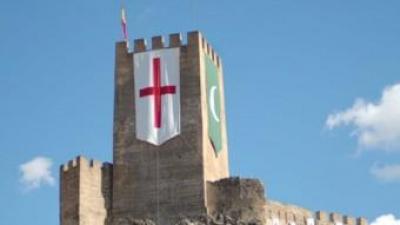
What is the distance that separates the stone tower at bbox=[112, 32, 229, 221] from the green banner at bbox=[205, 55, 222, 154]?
48 centimetres

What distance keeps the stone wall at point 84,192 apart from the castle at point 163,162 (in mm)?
40

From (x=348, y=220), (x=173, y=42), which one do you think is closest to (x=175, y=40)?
(x=173, y=42)

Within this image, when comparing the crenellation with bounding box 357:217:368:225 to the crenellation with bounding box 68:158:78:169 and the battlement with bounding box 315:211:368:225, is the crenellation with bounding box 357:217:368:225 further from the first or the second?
the crenellation with bounding box 68:158:78:169

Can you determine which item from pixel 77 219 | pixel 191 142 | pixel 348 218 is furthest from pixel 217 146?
pixel 348 218

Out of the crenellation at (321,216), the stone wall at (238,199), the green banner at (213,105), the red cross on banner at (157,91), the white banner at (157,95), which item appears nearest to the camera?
the stone wall at (238,199)

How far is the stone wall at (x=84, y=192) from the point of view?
48.3m

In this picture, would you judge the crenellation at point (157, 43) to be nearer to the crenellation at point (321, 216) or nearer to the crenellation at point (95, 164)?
the crenellation at point (95, 164)

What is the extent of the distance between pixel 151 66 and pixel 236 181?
6.09 meters

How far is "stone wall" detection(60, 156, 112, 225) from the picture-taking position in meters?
48.3

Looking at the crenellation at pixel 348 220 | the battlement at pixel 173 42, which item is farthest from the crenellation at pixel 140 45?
the crenellation at pixel 348 220

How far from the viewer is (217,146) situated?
168 ft

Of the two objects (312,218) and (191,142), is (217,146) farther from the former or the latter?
(312,218)

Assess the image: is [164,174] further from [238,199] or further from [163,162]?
[238,199]

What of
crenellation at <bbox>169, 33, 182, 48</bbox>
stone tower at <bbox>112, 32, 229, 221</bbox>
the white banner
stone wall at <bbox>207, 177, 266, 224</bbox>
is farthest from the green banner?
stone wall at <bbox>207, 177, 266, 224</bbox>
